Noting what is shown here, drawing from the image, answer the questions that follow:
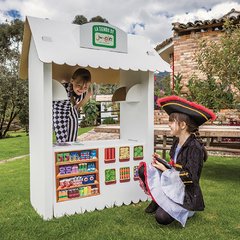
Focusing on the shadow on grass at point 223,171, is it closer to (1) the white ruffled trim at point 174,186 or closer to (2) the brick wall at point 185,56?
(1) the white ruffled trim at point 174,186

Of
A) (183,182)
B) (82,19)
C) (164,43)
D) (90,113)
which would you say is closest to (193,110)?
(183,182)

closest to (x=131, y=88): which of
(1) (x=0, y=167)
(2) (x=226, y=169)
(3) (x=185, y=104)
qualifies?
(3) (x=185, y=104)

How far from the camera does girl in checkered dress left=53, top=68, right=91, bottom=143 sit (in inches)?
160

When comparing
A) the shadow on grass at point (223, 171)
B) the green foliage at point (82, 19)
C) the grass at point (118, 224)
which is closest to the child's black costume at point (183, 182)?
the grass at point (118, 224)

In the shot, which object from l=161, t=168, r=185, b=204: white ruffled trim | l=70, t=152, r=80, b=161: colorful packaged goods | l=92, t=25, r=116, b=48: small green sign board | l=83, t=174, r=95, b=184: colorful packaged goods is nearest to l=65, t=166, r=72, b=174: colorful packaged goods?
l=70, t=152, r=80, b=161: colorful packaged goods

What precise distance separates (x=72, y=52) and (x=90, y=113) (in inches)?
519

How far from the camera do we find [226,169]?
265 inches

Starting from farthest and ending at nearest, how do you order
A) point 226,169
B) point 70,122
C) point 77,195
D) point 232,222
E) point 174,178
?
point 226,169, point 70,122, point 77,195, point 232,222, point 174,178

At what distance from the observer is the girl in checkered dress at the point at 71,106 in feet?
13.3

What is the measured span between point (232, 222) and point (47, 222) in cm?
206

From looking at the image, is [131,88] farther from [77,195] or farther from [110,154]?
[77,195]

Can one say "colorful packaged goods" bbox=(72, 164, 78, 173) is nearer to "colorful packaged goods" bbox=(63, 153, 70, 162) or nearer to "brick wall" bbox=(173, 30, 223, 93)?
"colorful packaged goods" bbox=(63, 153, 70, 162)

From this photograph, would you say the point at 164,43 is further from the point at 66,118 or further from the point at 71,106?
the point at 66,118

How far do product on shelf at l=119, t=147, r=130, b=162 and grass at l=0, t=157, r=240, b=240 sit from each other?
62 centimetres
